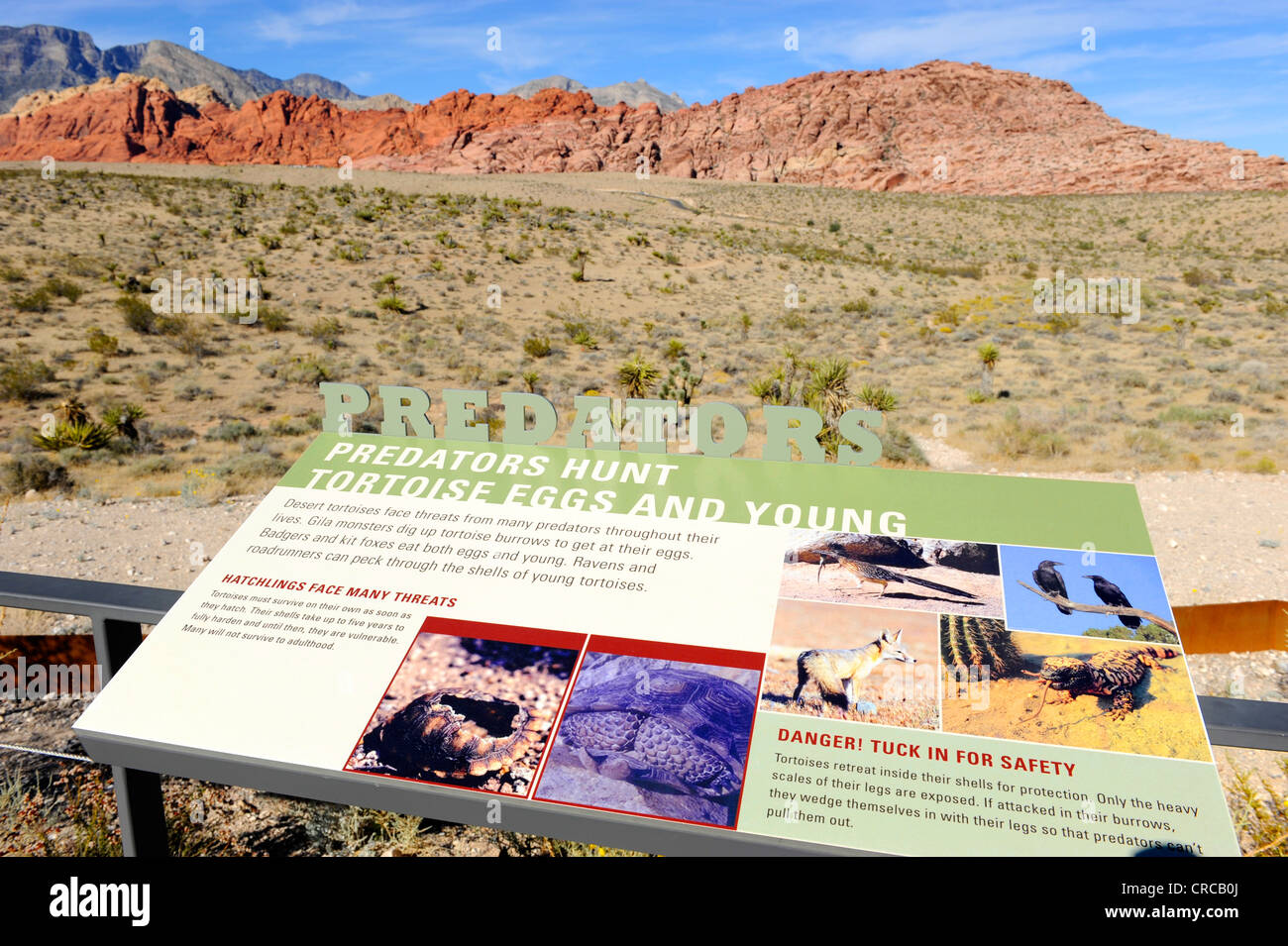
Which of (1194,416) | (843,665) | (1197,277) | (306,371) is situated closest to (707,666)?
(843,665)

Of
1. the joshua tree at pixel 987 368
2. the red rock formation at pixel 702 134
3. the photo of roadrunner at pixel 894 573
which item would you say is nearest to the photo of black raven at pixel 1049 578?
the photo of roadrunner at pixel 894 573

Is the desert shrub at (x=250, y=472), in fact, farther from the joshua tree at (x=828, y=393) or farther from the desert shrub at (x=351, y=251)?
the desert shrub at (x=351, y=251)

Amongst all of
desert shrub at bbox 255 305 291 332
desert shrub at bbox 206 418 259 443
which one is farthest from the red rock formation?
desert shrub at bbox 206 418 259 443

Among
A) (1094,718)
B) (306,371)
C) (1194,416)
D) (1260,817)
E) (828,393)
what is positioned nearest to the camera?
(1094,718)

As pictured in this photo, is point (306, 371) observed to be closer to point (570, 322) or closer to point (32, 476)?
point (32, 476)

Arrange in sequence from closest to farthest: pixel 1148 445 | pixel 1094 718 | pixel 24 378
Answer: pixel 1094 718 < pixel 1148 445 < pixel 24 378
